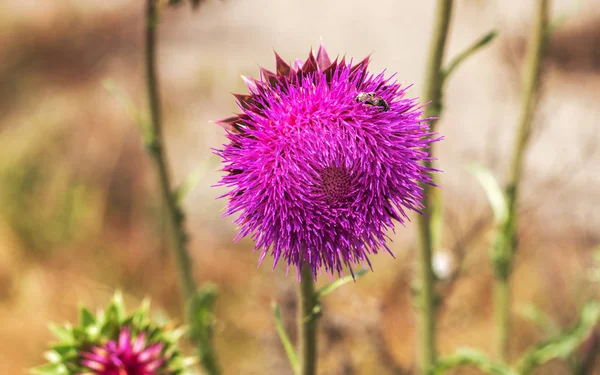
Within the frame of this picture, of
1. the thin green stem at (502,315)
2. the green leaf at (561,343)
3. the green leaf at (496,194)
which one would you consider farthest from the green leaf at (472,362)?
the green leaf at (496,194)

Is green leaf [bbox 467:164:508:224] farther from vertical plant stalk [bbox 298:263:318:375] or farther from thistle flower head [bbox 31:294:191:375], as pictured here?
thistle flower head [bbox 31:294:191:375]

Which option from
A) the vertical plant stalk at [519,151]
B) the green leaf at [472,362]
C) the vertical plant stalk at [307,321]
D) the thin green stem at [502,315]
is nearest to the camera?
the vertical plant stalk at [307,321]

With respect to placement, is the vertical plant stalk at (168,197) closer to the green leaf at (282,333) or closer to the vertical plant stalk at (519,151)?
the green leaf at (282,333)

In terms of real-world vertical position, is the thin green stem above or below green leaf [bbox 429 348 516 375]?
above

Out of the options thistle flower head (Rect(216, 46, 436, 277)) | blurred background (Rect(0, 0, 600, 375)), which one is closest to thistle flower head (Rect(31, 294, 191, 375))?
thistle flower head (Rect(216, 46, 436, 277))

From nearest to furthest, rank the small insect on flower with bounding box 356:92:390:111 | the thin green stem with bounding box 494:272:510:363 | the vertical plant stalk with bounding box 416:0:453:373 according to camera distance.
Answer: the small insect on flower with bounding box 356:92:390:111 < the vertical plant stalk with bounding box 416:0:453:373 < the thin green stem with bounding box 494:272:510:363

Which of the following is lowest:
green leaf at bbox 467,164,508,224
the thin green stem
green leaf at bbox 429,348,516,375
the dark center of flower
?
green leaf at bbox 429,348,516,375
